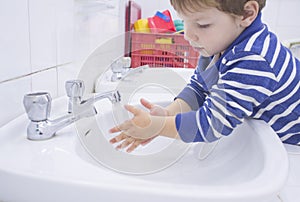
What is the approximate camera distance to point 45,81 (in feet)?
1.94

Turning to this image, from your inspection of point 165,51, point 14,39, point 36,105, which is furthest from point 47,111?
point 165,51

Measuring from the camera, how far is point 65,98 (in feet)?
2.12

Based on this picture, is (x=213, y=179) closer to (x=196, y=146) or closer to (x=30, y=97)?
(x=196, y=146)

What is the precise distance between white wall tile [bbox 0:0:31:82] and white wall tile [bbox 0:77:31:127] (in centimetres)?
1

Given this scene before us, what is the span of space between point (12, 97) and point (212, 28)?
1.18 ft

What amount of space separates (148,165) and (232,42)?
0.29 m

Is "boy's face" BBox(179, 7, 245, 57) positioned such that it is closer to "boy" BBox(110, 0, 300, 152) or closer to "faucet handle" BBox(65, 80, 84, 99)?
"boy" BBox(110, 0, 300, 152)

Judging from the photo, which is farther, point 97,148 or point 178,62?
point 178,62

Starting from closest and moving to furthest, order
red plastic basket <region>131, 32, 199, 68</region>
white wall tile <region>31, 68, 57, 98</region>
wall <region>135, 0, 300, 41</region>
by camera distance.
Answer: white wall tile <region>31, 68, 57, 98</region>, red plastic basket <region>131, 32, 199, 68</region>, wall <region>135, 0, 300, 41</region>

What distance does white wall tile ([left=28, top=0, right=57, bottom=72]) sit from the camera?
0.53 meters

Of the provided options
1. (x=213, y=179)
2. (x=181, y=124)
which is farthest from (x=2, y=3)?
(x=213, y=179)

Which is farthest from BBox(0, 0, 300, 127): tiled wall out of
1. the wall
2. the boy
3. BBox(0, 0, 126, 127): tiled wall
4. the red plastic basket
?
the wall

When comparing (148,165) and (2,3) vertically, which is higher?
(2,3)

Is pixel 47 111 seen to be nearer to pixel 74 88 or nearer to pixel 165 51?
pixel 74 88
